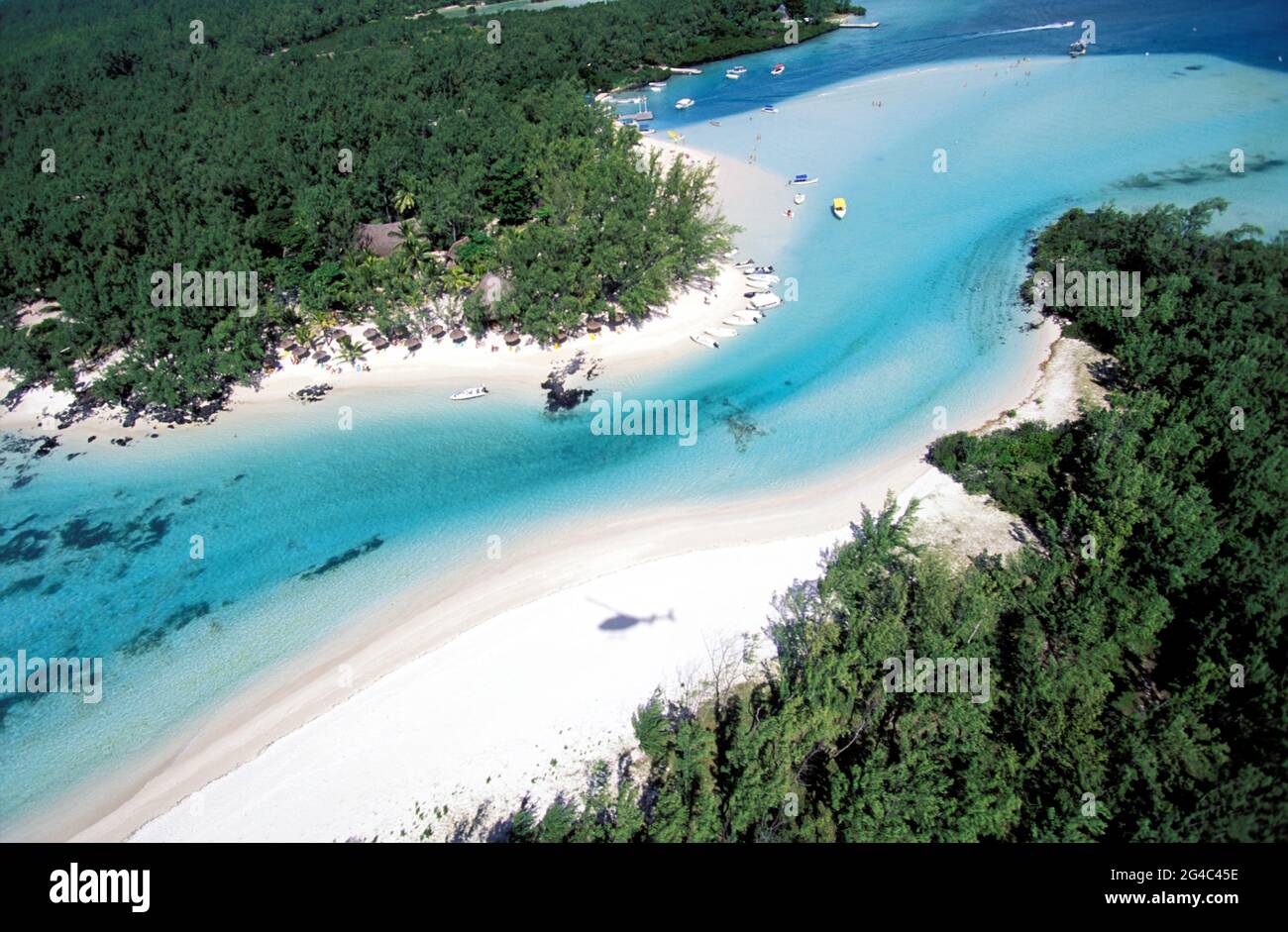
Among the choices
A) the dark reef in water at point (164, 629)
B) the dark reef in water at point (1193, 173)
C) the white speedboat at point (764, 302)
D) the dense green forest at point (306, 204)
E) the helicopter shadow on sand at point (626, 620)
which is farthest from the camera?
the dark reef in water at point (1193, 173)

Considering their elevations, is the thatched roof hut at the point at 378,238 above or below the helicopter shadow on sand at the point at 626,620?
above

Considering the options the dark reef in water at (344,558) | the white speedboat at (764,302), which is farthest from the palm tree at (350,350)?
the white speedboat at (764,302)

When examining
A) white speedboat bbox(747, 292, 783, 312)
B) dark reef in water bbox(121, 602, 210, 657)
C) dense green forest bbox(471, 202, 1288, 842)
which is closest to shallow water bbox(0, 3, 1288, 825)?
dark reef in water bbox(121, 602, 210, 657)

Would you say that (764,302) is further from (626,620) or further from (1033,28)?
(1033,28)

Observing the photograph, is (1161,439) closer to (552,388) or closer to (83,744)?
(552,388)

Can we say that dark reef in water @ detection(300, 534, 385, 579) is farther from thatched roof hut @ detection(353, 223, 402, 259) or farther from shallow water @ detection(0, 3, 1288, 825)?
thatched roof hut @ detection(353, 223, 402, 259)

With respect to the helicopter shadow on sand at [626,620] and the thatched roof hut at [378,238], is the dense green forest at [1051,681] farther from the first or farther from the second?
the thatched roof hut at [378,238]
